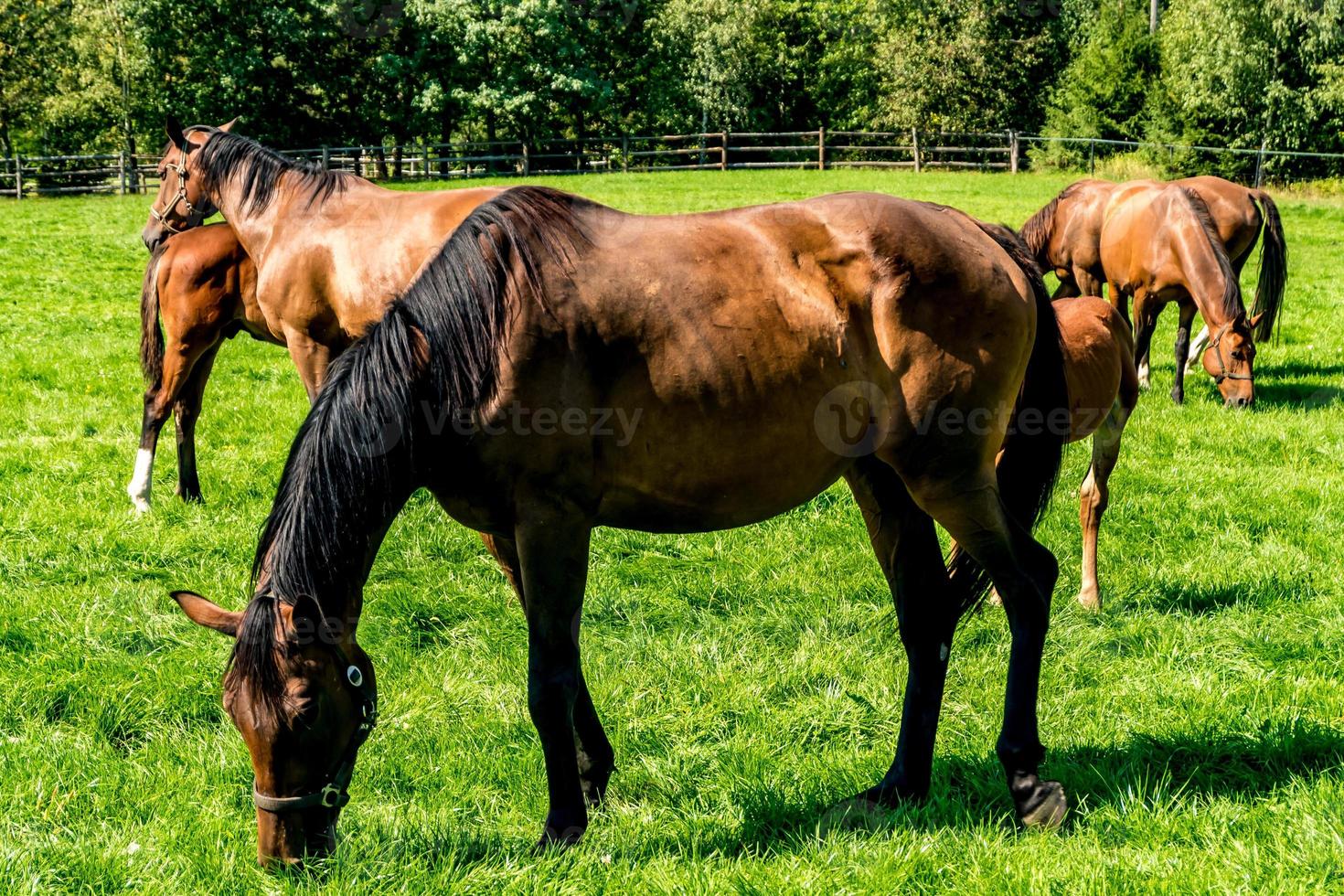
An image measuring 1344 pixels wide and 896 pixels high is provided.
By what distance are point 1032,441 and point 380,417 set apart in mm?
2108

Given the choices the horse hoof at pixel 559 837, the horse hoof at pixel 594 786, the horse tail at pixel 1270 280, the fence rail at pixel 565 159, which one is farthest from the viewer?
the fence rail at pixel 565 159

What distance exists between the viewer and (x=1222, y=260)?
899 cm

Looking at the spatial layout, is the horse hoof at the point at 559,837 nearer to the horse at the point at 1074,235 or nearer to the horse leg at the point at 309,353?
the horse leg at the point at 309,353

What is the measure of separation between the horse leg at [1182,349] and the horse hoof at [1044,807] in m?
6.74

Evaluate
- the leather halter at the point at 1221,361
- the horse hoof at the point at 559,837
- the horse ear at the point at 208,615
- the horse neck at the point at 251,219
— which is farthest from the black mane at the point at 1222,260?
the horse ear at the point at 208,615

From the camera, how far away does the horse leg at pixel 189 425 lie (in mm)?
6578

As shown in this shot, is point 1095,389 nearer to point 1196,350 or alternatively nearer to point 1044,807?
point 1044,807

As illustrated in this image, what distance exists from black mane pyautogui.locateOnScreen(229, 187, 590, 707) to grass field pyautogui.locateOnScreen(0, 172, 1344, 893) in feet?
2.47

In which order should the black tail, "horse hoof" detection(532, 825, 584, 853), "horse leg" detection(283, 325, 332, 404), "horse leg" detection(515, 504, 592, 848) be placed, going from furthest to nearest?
1. "horse leg" detection(283, 325, 332, 404)
2. the black tail
3. "horse hoof" detection(532, 825, 584, 853)
4. "horse leg" detection(515, 504, 592, 848)

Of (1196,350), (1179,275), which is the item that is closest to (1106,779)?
(1179,275)

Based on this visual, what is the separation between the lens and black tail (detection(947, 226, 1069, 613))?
3543 millimetres

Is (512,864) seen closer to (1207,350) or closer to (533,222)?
(533,222)

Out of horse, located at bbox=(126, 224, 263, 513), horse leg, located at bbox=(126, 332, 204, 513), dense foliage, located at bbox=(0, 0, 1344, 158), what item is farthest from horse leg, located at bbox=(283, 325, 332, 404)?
dense foliage, located at bbox=(0, 0, 1344, 158)

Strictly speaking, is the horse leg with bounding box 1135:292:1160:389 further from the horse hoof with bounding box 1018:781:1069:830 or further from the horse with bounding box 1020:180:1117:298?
the horse hoof with bounding box 1018:781:1069:830
